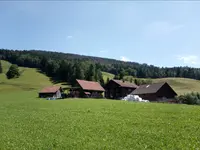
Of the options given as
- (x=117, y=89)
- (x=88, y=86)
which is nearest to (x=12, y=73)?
(x=117, y=89)

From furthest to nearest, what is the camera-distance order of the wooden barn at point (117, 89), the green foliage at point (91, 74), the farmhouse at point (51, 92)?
the green foliage at point (91, 74) → the wooden barn at point (117, 89) → the farmhouse at point (51, 92)

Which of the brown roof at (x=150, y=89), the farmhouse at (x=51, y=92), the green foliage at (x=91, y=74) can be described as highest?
the green foliage at (x=91, y=74)

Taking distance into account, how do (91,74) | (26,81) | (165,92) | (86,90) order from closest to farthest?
(165,92)
(86,90)
(91,74)
(26,81)

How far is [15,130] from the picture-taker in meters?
22.7

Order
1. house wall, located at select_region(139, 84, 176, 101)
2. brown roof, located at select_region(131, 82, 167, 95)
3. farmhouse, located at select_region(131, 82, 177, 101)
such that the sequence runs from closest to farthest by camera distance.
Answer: farmhouse, located at select_region(131, 82, 177, 101), house wall, located at select_region(139, 84, 176, 101), brown roof, located at select_region(131, 82, 167, 95)

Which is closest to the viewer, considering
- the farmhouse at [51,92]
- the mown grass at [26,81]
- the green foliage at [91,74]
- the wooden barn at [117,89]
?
the farmhouse at [51,92]

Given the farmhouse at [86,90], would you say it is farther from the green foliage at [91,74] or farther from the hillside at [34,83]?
the hillside at [34,83]

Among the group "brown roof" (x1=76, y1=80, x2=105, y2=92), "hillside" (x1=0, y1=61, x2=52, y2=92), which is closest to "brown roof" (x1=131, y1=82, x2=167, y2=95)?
"brown roof" (x1=76, y1=80, x2=105, y2=92)

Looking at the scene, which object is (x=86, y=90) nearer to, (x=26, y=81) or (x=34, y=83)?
(x=34, y=83)

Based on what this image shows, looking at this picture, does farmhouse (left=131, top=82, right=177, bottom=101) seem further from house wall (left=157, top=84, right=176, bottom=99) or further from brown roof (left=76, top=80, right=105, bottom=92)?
brown roof (left=76, top=80, right=105, bottom=92)

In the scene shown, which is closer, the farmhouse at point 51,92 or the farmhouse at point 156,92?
the farmhouse at point 156,92

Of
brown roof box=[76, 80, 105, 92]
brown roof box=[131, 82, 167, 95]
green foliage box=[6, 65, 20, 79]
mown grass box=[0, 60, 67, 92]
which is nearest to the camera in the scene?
brown roof box=[131, 82, 167, 95]

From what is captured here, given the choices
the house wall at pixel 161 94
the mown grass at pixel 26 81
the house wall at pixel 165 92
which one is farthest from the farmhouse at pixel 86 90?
the mown grass at pixel 26 81

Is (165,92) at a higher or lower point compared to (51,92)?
higher
